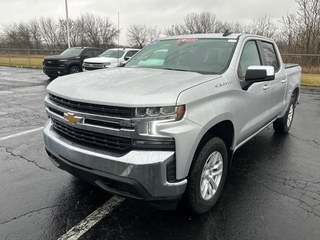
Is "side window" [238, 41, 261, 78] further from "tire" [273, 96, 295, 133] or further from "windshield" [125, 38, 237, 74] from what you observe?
"tire" [273, 96, 295, 133]

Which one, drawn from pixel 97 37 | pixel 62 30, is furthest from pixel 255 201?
pixel 62 30

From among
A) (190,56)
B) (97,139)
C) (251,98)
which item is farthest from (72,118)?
(251,98)

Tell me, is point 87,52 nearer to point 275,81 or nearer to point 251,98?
point 275,81

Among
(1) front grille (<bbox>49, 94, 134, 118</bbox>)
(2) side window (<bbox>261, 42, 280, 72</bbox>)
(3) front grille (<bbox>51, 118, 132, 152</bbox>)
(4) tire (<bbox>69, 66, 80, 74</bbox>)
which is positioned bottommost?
(4) tire (<bbox>69, 66, 80, 74</bbox>)

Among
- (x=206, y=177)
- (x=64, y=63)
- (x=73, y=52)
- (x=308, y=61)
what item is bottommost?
(x=308, y=61)

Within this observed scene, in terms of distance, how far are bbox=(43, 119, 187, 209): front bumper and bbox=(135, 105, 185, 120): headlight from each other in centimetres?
30

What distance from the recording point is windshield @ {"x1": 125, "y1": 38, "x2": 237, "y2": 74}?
3.41 metres

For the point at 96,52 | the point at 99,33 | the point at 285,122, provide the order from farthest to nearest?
the point at 99,33 → the point at 96,52 → the point at 285,122

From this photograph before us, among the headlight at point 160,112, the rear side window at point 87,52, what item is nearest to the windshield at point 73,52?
the rear side window at point 87,52

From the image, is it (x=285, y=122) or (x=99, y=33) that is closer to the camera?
(x=285, y=122)

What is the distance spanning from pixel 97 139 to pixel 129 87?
56cm

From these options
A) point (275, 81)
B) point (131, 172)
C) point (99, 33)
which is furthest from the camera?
point (99, 33)

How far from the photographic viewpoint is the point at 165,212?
2.94 m

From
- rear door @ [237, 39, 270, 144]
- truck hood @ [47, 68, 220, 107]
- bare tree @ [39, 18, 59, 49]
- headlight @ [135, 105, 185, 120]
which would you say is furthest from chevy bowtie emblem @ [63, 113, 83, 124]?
bare tree @ [39, 18, 59, 49]
